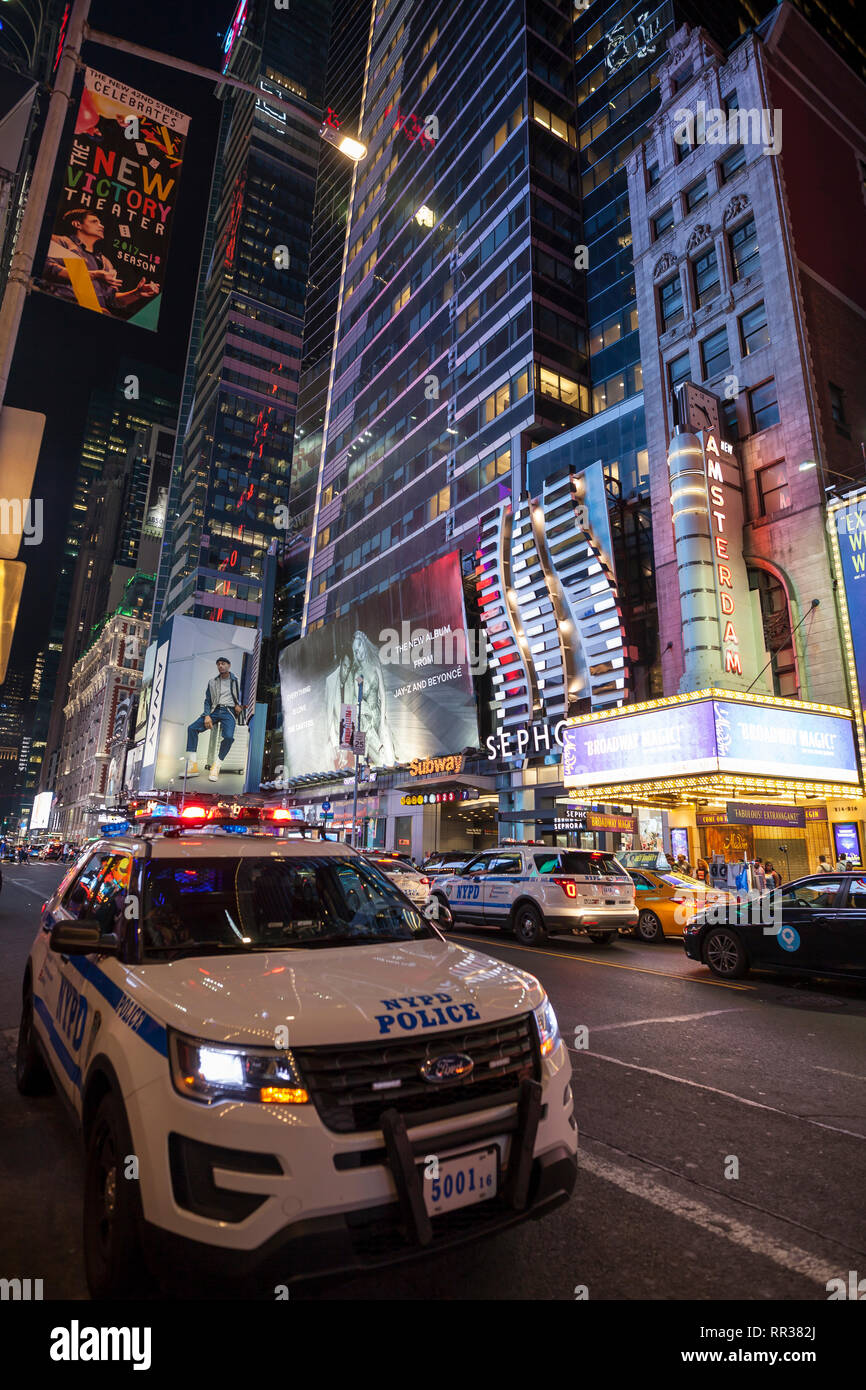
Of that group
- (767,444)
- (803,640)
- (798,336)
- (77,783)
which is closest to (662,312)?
(798,336)

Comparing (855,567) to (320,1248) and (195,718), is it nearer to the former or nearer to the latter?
(320,1248)

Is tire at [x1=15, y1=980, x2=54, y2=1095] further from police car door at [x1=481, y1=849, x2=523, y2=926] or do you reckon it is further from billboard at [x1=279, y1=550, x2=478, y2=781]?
billboard at [x1=279, y1=550, x2=478, y2=781]

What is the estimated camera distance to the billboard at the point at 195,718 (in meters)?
67.1

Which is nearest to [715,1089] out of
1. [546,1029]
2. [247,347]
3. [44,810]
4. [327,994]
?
[546,1029]

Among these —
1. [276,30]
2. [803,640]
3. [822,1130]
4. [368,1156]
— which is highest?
[276,30]

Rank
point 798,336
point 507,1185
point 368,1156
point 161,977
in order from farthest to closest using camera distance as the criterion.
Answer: point 798,336
point 161,977
point 507,1185
point 368,1156

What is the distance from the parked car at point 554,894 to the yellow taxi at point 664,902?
195 cm

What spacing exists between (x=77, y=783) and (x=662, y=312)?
144244mm

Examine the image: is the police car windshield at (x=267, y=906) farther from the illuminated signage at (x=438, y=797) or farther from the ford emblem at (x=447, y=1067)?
the illuminated signage at (x=438, y=797)

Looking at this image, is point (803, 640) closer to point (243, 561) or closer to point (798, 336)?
point (798, 336)

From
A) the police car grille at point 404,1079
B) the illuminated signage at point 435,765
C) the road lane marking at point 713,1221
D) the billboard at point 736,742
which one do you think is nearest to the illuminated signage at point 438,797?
the illuminated signage at point 435,765

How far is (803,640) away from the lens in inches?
923

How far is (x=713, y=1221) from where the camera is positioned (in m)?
3.34

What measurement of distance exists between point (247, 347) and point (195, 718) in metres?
74.3
